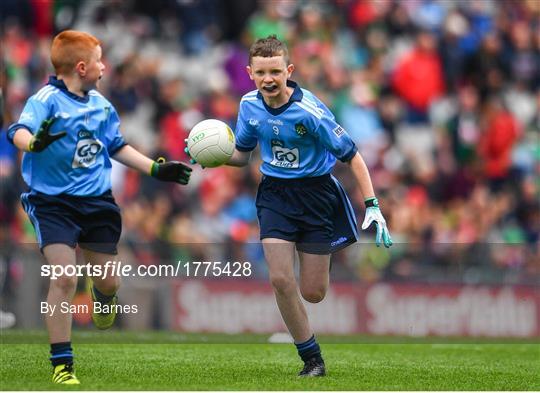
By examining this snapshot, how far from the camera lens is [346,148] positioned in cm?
877

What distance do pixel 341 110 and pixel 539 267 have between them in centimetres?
393

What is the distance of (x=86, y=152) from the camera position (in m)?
8.66

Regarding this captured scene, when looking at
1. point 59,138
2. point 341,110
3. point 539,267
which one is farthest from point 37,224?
point 341,110

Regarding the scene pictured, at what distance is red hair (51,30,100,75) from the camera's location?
8.54m

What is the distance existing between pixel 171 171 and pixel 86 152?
0.61 meters

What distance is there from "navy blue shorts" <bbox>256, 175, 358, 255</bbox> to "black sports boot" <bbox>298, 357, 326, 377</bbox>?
733mm

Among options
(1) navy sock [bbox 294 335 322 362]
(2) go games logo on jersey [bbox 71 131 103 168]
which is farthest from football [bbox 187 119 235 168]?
(1) navy sock [bbox 294 335 322 362]

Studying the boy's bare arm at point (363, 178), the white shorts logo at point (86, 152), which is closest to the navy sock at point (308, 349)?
the boy's bare arm at point (363, 178)

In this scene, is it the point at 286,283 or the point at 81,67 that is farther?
the point at 286,283

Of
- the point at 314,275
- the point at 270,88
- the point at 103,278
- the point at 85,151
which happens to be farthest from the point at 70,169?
the point at 314,275

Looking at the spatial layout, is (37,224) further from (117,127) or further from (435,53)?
(435,53)

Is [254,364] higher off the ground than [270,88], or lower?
lower

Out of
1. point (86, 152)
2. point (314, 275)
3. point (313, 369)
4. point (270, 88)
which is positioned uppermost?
point (270, 88)

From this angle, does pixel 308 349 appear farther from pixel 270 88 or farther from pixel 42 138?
pixel 42 138
